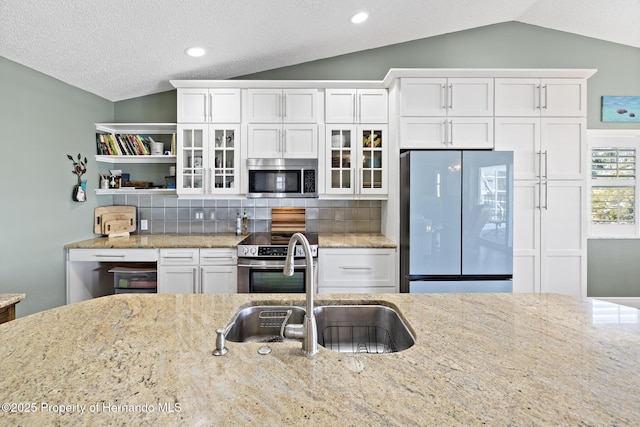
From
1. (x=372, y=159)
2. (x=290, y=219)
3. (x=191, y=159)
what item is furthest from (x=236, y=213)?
(x=372, y=159)

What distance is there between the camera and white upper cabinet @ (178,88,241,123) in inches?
125

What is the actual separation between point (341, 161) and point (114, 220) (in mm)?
2468

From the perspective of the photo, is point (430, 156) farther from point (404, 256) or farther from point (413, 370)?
point (413, 370)

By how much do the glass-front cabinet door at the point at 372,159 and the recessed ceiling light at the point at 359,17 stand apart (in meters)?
0.91

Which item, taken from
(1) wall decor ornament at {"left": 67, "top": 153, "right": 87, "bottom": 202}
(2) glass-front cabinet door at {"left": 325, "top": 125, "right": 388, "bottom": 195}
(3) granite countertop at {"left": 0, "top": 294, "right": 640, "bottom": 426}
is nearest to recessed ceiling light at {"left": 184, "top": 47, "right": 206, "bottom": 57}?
(2) glass-front cabinet door at {"left": 325, "top": 125, "right": 388, "bottom": 195}

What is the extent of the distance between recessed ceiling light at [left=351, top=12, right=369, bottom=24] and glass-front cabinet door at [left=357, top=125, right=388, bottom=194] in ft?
2.98

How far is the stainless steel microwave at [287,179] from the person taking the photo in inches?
124

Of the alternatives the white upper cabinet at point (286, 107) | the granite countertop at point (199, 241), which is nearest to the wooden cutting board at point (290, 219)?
the granite countertop at point (199, 241)

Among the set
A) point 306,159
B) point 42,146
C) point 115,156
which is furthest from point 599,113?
point 42,146

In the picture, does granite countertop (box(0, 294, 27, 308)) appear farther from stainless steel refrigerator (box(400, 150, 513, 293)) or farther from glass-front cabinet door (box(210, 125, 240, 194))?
stainless steel refrigerator (box(400, 150, 513, 293))

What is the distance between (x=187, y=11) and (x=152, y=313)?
2.02 meters

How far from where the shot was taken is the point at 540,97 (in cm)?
291

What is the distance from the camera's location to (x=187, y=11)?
7.18 ft

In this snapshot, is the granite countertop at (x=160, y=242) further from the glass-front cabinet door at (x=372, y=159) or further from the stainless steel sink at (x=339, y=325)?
the stainless steel sink at (x=339, y=325)
